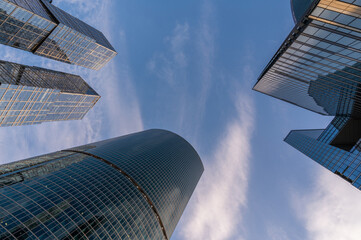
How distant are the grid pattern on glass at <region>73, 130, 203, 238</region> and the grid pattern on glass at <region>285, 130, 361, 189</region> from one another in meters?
63.5

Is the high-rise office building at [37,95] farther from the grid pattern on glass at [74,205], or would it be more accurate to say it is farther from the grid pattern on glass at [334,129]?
the grid pattern on glass at [334,129]

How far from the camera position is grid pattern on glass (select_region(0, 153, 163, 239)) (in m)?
36.9

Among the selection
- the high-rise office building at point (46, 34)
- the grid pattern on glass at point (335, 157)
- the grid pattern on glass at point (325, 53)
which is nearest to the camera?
the grid pattern on glass at point (325, 53)

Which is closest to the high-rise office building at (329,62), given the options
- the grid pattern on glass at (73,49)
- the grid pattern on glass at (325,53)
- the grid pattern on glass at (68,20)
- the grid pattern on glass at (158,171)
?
the grid pattern on glass at (325,53)

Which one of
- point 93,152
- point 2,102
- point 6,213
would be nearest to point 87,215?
point 6,213

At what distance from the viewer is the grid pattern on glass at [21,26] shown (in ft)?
190

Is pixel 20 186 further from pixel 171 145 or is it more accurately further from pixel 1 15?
pixel 171 145

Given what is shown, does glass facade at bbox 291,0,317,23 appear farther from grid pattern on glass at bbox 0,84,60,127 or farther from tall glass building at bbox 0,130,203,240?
grid pattern on glass at bbox 0,84,60,127

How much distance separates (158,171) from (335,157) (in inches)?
2781

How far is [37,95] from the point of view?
8138 centimetres

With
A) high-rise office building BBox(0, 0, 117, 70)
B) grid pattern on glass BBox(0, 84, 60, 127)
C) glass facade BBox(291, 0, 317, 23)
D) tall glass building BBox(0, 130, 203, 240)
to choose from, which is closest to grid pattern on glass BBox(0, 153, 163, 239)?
tall glass building BBox(0, 130, 203, 240)

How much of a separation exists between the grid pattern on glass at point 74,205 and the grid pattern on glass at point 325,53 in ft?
200

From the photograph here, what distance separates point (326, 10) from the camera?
84.3 feet

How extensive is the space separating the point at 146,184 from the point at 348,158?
70.6m
